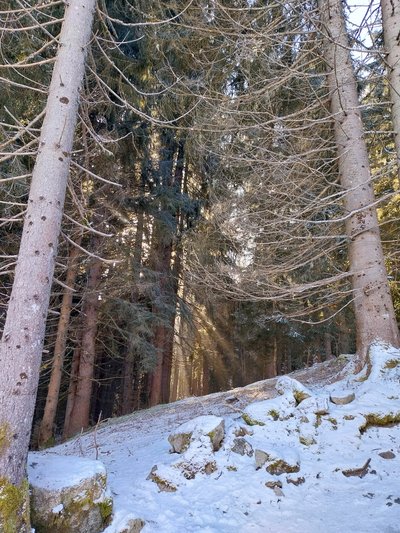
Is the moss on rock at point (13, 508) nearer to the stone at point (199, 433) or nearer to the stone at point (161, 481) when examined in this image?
the stone at point (161, 481)

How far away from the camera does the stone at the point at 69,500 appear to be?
3.02 metres

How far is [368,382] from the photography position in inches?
199

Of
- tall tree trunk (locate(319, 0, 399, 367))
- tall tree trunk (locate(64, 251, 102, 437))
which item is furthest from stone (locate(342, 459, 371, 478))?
tall tree trunk (locate(64, 251, 102, 437))

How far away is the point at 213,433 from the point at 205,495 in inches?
26.8

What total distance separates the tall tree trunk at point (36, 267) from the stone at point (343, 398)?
3.77 m

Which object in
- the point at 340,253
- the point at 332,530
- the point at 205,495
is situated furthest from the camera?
the point at 340,253

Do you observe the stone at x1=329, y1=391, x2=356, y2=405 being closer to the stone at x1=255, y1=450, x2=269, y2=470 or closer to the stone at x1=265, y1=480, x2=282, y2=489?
the stone at x1=255, y1=450, x2=269, y2=470

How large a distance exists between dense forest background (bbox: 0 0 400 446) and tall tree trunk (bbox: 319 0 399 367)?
27 cm

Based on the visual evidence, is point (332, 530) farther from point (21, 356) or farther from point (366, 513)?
point (21, 356)

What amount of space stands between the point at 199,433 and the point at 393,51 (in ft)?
15.1

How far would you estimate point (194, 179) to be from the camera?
52.4 ft

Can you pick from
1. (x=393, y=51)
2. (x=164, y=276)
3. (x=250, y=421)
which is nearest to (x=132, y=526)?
(x=250, y=421)

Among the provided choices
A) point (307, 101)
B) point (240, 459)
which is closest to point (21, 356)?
point (240, 459)

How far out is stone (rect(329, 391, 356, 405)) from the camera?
4.95m
